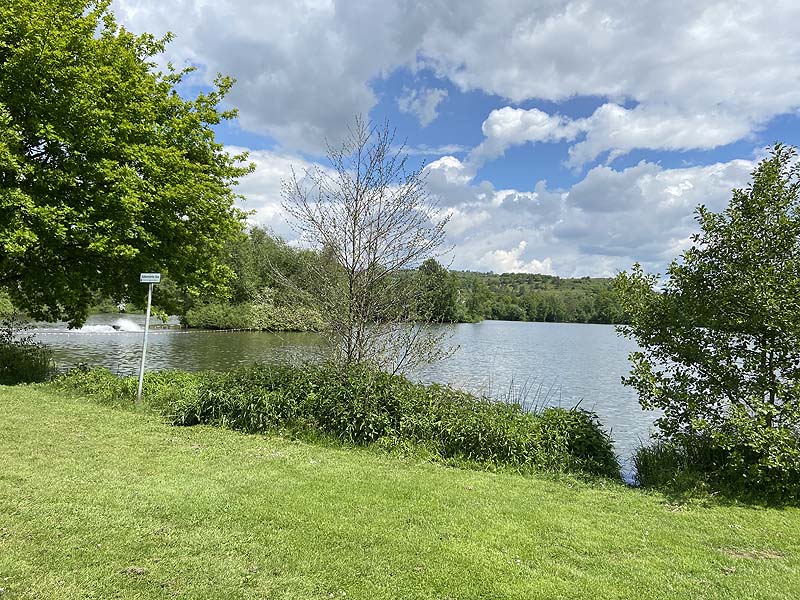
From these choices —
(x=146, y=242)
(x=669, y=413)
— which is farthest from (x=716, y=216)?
(x=146, y=242)

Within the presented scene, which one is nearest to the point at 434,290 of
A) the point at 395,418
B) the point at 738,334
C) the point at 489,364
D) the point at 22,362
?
the point at 395,418

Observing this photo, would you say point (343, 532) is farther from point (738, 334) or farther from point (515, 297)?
point (515, 297)

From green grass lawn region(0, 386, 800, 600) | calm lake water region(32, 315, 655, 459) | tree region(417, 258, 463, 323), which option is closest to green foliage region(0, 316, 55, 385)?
calm lake water region(32, 315, 655, 459)

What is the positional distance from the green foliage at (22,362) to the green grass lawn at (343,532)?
5625 millimetres

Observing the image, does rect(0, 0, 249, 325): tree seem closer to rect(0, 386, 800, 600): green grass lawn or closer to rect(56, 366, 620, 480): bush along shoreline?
rect(56, 366, 620, 480): bush along shoreline

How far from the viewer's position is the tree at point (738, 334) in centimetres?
580

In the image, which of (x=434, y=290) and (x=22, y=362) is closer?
(x=434, y=290)

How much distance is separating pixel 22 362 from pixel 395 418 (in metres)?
9.32

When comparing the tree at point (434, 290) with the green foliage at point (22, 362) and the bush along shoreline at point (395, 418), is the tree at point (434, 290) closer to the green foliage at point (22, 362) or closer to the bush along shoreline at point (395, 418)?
the bush along shoreline at point (395, 418)

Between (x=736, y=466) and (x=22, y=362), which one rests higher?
(x=736, y=466)

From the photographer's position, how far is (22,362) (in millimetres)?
11539

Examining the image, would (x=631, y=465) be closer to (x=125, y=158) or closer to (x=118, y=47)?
(x=125, y=158)

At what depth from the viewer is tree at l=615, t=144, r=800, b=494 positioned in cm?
580

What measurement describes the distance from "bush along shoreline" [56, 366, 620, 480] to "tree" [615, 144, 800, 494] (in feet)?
3.84
